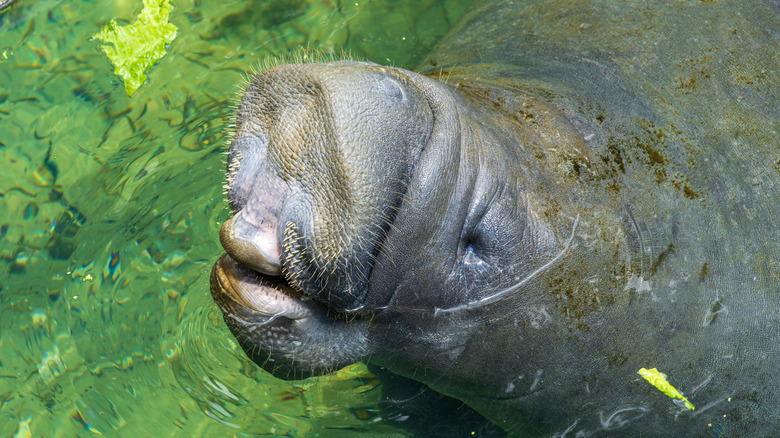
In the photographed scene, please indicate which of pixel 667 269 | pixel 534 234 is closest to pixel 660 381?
pixel 667 269

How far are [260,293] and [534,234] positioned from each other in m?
1.16

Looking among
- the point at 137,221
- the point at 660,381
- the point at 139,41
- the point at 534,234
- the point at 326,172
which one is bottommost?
the point at 137,221

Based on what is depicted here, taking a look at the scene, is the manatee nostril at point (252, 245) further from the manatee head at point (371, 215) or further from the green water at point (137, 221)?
the green water at point (137, 221)

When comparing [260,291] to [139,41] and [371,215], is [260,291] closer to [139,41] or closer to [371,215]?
[371,215]

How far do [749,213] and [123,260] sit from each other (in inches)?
145

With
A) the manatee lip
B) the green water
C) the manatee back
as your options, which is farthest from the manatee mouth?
the green water

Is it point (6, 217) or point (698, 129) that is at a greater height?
point (698, 129)

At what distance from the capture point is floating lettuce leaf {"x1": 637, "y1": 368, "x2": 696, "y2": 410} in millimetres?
3270

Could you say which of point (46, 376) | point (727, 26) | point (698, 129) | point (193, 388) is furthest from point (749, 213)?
point (46, 376)

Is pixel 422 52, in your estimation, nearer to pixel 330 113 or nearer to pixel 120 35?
pixel 120 35

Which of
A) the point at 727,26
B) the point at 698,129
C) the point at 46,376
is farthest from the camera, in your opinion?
the point at 46,376

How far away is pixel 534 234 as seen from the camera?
309 cm

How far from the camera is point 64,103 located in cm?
537

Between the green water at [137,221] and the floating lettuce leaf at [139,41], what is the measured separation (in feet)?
0.33
